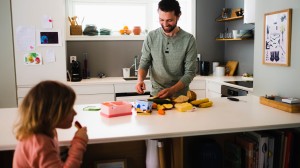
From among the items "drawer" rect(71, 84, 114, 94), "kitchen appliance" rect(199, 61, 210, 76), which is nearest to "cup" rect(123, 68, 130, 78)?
"drawer" rect(71, 84, 114, 94)

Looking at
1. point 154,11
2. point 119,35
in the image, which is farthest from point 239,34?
point 119,35

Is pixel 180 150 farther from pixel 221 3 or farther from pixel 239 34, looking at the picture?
pixel 221 3

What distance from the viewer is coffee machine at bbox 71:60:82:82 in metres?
4.29

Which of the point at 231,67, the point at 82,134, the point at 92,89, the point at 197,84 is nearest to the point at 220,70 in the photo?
the point at 231,67

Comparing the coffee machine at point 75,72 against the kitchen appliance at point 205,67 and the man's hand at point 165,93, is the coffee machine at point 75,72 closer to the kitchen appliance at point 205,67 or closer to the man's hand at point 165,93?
the kitchen appliance at point 205,67

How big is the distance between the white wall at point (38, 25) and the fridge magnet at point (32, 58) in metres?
0.05

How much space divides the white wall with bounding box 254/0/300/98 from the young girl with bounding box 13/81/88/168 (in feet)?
5.54

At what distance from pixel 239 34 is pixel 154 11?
4.65 ft

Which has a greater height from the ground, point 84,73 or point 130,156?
point 84,73

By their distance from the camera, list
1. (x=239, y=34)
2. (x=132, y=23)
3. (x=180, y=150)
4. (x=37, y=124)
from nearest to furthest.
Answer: (x=37, y=124)
(x=180, y=150)
(x=239, y=34)
(x=132, y=23)

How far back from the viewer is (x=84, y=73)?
4.55 metres


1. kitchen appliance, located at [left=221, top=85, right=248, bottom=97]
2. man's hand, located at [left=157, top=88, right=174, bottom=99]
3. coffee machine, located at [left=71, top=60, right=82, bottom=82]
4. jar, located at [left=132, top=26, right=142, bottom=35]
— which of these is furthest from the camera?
jar, located at [left=132, top=26, right=142, bottom=35]

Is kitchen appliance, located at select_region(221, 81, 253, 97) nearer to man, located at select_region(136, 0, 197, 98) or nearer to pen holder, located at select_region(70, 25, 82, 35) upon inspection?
man, located at select_region(136, 0, 197, 98)

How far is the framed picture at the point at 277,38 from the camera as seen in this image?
7.57 ft
